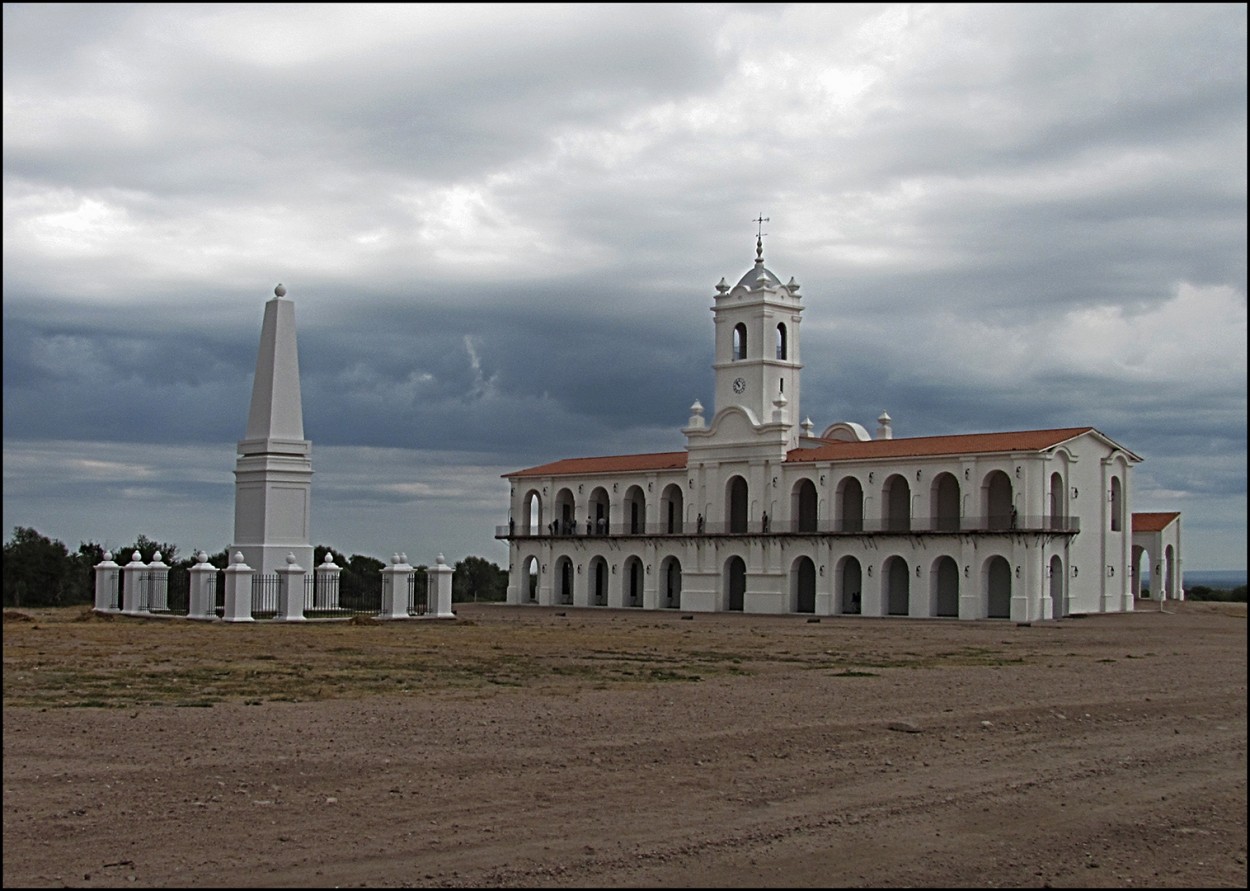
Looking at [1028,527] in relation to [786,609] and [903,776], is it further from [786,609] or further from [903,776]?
[903,776]

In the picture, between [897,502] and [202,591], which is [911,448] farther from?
[202,591]

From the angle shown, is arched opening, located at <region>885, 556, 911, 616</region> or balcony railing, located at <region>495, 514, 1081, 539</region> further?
arched opening, located at <region>885, 556, 911, 616</region>

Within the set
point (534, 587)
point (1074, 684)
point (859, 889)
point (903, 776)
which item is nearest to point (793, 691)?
point (1074, 684)

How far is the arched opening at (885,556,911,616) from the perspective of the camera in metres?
54.6

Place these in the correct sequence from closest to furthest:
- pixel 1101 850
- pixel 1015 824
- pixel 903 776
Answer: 1. pixel 1101 850
2. pixel 1015 824
3. pixel 903 776

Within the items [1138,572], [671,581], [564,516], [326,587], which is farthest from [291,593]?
[1138,572]

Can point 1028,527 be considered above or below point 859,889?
above

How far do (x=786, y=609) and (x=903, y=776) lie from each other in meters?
44.3

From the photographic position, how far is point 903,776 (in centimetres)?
1288

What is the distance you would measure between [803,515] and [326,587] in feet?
78.6

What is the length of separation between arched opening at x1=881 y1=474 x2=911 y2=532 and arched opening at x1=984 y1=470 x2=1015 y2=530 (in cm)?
321

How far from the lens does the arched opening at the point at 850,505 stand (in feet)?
182

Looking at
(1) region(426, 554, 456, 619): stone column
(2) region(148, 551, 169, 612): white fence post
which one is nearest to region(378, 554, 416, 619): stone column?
(1) region(426, 554, 456, 619): stone column

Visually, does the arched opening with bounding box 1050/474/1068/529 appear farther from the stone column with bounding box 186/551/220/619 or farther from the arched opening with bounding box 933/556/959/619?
the stone column with bounding box 186/551/220/619
